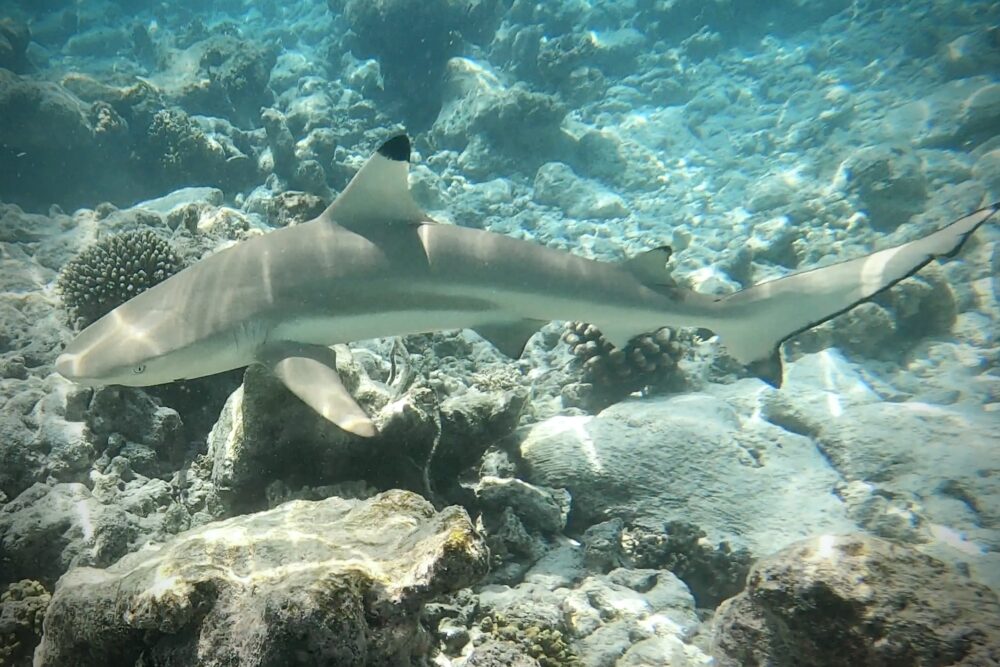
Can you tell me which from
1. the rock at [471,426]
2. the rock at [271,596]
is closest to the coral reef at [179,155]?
the rock at [471,426]

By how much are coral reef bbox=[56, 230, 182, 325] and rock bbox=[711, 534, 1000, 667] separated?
563cm

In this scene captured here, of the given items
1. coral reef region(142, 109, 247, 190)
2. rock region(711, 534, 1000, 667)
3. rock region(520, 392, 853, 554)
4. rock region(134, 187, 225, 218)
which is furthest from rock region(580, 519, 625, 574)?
coral reef region(142, 109, 247, 190)

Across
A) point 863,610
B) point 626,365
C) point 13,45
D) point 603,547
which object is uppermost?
point 13,45

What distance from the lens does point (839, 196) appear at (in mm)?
10766

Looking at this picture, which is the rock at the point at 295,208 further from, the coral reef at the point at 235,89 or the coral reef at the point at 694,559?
the coral reef at the point at 235,89

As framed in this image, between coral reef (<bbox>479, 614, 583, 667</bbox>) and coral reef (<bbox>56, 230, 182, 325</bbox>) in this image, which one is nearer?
coral reef (<bbox>479, 614, 583, 667</bbox>)

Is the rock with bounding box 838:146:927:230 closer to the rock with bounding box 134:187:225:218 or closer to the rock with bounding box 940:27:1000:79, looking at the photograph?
the rock with bounding box 940:27:1000:79

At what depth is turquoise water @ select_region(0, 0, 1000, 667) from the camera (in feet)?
7.68

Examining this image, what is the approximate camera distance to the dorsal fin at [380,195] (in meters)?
3.64

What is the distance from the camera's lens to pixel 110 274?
17.2ft

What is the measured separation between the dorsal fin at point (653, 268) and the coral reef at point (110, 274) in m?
4.50

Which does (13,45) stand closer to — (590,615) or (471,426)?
Answer: (471,426)

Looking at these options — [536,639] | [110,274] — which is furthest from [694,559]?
[110,274]

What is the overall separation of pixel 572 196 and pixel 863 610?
1124cm
